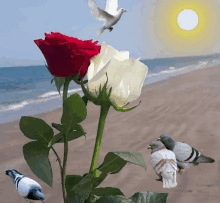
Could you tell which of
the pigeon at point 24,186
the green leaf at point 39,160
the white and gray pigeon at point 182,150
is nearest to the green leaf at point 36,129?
the green leaf at point 39,160

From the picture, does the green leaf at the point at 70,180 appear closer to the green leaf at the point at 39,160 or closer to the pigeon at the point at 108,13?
the green leaf at the point at 39,160

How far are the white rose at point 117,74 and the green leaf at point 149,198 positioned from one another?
6.2 inches

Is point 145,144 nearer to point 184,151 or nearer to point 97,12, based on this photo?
point 184,151

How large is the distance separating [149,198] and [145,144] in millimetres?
2932

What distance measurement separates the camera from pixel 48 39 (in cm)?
39

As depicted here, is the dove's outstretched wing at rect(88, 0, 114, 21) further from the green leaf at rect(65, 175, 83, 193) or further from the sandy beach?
the sandy beach

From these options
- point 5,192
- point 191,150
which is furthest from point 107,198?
point 5,192

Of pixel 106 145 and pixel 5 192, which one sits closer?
pixel 5 192

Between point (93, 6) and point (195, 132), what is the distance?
11.3 ft

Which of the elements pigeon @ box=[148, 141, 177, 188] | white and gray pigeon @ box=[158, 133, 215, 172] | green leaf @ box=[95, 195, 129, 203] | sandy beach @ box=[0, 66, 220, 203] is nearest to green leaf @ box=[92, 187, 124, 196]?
green leaf @ box=[95, 195, 129, 203]

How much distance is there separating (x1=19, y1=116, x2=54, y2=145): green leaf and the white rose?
0.10 m

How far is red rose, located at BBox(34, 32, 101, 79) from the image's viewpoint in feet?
1.26

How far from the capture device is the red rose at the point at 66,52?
0.38 meters

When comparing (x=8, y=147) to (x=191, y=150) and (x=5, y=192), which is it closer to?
(x=5, y=192)
